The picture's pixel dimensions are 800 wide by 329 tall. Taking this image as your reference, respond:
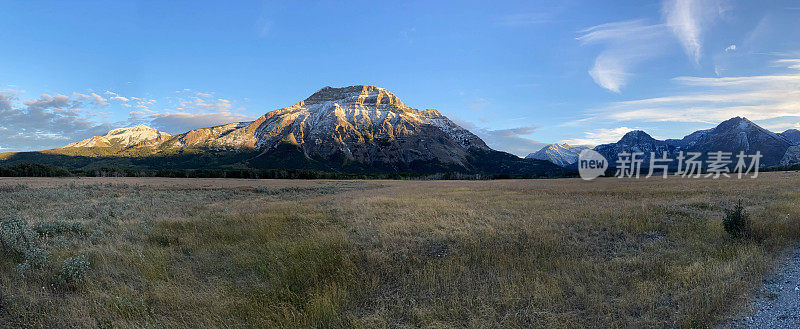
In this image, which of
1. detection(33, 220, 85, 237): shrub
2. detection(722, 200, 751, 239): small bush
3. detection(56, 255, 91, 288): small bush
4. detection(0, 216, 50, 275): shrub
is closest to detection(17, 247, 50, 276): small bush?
detection(0, 216, 50, 275): shrub

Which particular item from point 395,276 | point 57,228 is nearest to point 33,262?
point 57,228

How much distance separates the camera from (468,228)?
38.7 ft

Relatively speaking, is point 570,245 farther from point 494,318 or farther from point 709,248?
point 494,318

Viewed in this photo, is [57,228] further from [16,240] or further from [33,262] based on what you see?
[33,262]

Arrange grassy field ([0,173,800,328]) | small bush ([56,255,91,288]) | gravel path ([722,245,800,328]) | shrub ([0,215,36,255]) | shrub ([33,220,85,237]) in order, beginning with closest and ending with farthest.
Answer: gravel path ([722,245,800,328]) < grassy field ([0,173,800,328]) < small bush ([56,255,91,288]) < shrub ([0,215,36,255]) < shrub ([33,220,85,237])

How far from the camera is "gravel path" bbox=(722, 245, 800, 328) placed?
16.7ft

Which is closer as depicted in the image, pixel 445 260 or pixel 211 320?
pixel 211 320

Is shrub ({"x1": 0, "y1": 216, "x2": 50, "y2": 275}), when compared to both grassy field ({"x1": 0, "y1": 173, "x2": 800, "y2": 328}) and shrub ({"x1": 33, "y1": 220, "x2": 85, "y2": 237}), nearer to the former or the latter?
grassy field ({"x1": 0, "y1": 173, "x2": 800, "y2": 328})

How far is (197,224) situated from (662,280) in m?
16.1

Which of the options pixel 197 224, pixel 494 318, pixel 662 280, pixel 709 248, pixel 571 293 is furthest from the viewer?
pixel 197 224

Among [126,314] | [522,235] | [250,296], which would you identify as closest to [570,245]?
[522,235]

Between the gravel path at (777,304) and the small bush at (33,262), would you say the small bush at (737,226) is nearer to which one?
the gravel path at (777,304)

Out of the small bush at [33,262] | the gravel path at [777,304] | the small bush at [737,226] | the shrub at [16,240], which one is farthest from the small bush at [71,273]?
the small bush at [737,226]

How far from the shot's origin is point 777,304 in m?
5.67
